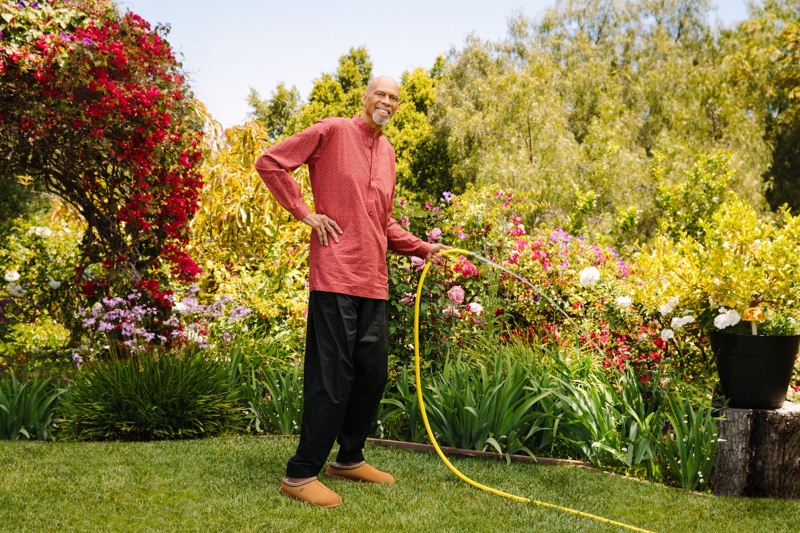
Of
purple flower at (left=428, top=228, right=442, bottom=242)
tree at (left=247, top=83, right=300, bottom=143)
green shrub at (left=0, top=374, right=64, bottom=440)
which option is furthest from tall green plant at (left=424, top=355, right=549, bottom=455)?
tree at (left=247, top=83, right=300, bottom=143)

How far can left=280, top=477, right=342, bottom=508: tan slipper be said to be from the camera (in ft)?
10.2

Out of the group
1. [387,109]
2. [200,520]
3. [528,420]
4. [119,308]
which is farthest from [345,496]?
[119,308]

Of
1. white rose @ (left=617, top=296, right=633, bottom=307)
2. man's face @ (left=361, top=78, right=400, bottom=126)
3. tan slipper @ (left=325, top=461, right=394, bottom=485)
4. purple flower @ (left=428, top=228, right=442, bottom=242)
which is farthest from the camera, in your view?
purple flower @ (left=428, top=228, right=442, bottom=242)

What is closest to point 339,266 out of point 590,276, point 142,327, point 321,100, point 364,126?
point 364,126

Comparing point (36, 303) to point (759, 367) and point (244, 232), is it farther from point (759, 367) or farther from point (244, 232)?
point (759, 367)

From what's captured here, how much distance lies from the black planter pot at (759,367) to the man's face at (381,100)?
201 centimetres

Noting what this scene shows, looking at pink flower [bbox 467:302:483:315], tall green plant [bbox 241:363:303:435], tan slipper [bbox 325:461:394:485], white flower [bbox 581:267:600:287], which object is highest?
white flower [bbox 581:267:600:287]

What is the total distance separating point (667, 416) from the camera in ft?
12.5

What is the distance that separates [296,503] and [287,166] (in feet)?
4.57

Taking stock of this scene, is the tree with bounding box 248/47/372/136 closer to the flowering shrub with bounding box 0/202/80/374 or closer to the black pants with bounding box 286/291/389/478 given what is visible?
the flowering shrub with bounding box 0/202/80/374

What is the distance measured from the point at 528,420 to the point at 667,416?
727 mm

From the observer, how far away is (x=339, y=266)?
3.14 m

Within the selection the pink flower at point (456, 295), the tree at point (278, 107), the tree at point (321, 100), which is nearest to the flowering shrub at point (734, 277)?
the pink flower at point (456, 295)

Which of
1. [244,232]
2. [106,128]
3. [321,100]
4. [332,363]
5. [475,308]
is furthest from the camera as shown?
[321,100]
